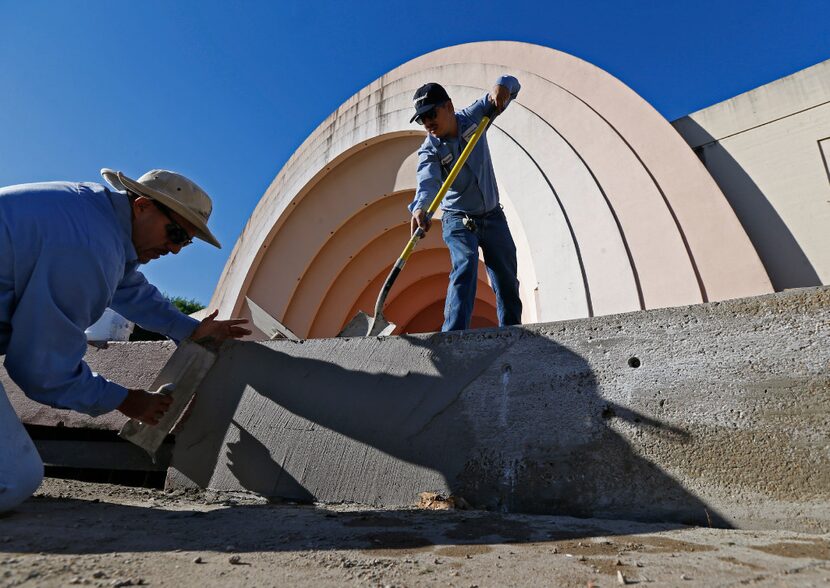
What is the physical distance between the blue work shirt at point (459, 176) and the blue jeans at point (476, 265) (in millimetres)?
83

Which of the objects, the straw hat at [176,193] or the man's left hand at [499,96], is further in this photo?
the man's left hand at [499,96]

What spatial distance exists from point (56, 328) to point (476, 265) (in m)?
2.26

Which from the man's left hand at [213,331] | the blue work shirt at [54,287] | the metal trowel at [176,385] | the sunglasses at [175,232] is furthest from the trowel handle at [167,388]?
the sunglasses at [175,232]

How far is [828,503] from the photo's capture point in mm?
1771

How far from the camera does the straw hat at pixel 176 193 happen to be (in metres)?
2.62

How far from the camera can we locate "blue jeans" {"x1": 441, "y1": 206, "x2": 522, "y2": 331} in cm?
327

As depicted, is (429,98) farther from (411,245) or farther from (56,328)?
(56,328)

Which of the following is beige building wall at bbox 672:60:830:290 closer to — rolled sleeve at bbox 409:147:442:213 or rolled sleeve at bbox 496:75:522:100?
rolled sleeve at bbox 496:75:522:100

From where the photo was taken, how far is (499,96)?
3.66 meters

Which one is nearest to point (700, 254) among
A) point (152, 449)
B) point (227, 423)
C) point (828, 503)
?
point (828, 503)

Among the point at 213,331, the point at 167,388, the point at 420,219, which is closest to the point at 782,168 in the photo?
the point at 420,219

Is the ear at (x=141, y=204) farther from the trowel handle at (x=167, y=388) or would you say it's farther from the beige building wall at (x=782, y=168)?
the beige building wall at (x=782, y=168)

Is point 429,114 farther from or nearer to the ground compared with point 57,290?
farther from the ground

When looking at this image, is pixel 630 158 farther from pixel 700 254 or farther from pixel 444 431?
pixel 444 431
